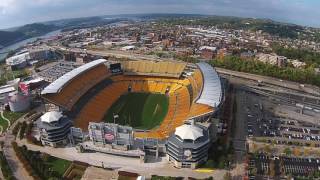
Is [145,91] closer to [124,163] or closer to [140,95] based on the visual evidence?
[140,95]

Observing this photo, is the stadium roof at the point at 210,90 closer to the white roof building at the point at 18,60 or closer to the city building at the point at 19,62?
the city building at the point at 19,62

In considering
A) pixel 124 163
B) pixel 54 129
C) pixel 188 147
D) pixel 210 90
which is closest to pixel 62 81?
pixel 54 129

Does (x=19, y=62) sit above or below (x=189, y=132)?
above

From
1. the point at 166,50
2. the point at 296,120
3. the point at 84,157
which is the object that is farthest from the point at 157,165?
the point at 166,50

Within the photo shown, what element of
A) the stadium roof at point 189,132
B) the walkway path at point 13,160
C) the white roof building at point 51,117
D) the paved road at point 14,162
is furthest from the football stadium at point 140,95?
the paved road at point 14,162

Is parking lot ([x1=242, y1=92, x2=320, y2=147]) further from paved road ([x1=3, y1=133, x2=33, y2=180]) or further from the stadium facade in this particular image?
paved road ([x1=3, y1=133, x2=33, y2=180])

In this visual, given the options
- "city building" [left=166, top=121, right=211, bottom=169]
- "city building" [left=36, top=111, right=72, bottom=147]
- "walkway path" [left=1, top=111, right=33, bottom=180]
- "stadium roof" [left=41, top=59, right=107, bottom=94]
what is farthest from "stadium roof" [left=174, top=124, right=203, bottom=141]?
"stadium roof" [left=41, top=59, right=107, bottom=94]

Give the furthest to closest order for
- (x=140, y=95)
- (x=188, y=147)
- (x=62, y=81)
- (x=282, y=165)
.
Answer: (x=140, y=95)
(x=62, y=81)
(x=282, y=165)
(x=188, y=147)

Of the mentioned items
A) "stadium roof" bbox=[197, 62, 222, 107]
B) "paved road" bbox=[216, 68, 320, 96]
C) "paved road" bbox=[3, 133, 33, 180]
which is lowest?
"paved road" bbox=[3, 133, 33, 180]
